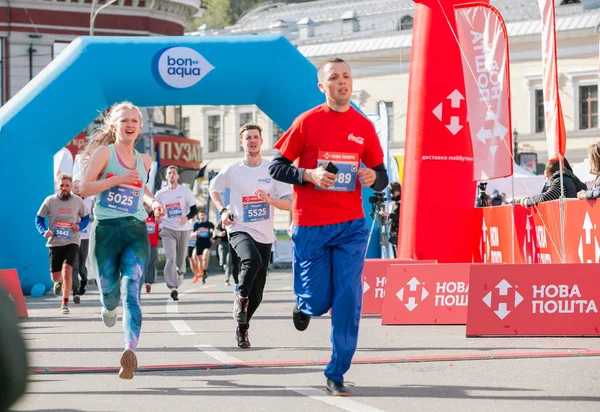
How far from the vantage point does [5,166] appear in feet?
63.3

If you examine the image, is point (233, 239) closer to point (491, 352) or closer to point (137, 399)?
point (491, 352)

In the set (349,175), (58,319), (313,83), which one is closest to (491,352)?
(349,175)

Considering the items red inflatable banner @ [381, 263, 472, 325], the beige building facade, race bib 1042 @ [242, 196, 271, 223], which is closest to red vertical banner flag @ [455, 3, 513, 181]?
red inflatable banner @ [381, 263, 472, 325]

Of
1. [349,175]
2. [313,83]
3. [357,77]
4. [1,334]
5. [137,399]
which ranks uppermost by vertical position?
[357,77]

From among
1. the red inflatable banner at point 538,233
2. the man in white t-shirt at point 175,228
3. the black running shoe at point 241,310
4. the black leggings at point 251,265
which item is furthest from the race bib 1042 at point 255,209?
the man in white t-shirt at point 175,228

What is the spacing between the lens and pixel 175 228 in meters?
18.0

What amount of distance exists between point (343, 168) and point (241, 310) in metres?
3.15

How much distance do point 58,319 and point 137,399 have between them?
7.63 metres

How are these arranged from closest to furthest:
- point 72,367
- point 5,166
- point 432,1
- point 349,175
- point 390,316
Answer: point 349,175 → point 72,367 → point 390,316 → point 432,1 → point 5,166

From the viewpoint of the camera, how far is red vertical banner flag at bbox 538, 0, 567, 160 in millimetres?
12977

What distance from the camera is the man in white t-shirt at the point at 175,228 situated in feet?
58.3

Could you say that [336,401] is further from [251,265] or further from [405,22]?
[405,22]

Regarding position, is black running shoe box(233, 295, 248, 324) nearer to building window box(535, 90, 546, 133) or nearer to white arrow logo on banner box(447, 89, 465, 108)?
white arrow logo on banner box(447, 89, 465, 108)

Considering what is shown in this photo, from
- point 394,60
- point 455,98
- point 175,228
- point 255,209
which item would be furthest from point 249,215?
point 394,60
